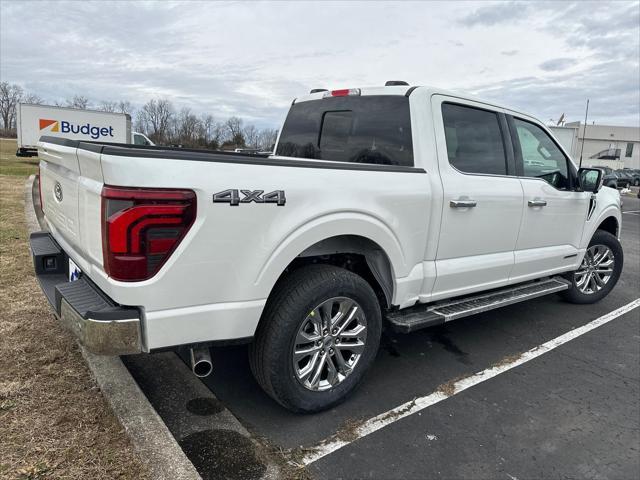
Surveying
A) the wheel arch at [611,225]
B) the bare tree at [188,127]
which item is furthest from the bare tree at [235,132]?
the wheel arch at [611,225]

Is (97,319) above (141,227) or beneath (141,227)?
beneath

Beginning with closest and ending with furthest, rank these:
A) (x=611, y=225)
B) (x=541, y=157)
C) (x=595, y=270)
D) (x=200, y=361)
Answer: (x=200, y=361) → (x=541, y=157) → (x=595, y=270) → (x=611, y=225)

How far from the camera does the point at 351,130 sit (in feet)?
12.7

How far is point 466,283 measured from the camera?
3785 millimetres

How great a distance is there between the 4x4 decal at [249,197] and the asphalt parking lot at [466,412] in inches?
52.2

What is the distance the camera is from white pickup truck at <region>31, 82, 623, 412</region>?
227 cm

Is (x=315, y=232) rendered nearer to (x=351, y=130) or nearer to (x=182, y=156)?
(x=182, y=156)

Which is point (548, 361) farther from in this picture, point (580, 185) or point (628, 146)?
point (628, 146)

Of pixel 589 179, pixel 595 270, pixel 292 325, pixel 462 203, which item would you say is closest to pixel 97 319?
pixel 292 325

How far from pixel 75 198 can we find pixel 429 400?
2.48 m

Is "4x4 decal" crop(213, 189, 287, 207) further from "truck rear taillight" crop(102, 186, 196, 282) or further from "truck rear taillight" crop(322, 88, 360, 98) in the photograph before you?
"truck rear taillight" crop(322, 88, 360, 98)

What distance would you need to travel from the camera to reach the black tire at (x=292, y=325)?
272 centimetres

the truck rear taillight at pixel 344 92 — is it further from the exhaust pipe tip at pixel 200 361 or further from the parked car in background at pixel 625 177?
the parked car in background at pixel 625 177

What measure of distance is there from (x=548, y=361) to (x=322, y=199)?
102 inches
